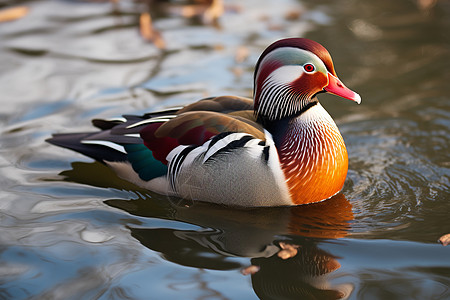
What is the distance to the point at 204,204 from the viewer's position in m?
4.66

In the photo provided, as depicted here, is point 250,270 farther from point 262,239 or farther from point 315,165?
point 315,165

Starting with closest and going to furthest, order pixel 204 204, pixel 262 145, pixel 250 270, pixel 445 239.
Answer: pixel 250 270 → pixel 445 239 → pixel 262 145 → pixel 204 204

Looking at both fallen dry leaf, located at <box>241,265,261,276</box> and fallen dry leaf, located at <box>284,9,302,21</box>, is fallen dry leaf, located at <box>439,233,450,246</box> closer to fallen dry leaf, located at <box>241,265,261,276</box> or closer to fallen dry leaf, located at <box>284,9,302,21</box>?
fallen dry leaf, located at <box>241,265,261,276</box>

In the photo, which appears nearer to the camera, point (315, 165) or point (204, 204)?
point (315, 165)

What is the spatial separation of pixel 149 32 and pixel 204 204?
4293mm

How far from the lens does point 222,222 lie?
445cm

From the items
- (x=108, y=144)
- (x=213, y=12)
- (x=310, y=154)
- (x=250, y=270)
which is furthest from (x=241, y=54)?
(x=250, y=270)

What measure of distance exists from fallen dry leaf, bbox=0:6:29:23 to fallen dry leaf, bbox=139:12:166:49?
1.77 m

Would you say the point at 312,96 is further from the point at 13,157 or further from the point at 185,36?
the point at 185,36

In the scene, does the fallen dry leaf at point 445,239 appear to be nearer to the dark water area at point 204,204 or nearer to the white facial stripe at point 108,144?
the dark water area at point 204,204

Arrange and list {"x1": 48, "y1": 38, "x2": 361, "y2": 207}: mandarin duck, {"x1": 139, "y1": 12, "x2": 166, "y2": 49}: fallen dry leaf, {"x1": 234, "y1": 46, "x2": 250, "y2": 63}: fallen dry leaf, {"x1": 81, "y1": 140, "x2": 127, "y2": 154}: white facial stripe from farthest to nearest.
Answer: {"x1": 139, "y1": 12, "x2": 166, "y2": 49}: fallen dry leaf → {"x1": 234, "y1": 46, "x2": 250, "y2": 63}: fallen dry leaf → {"x1": 81, "y1": 140, "x2": 127, "y2": 154}: white facial stripe → {"x1": 48, "y1": 38, "x2": 361, "y2": 207}: mandarin duck

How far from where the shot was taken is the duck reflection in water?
12.4 ft

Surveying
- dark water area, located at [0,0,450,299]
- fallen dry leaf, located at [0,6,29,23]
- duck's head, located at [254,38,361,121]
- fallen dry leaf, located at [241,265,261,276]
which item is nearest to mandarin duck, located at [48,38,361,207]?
duck's head, located at [254,38,361,121]

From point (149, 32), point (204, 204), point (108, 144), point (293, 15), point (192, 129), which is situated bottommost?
point (204, 204)
